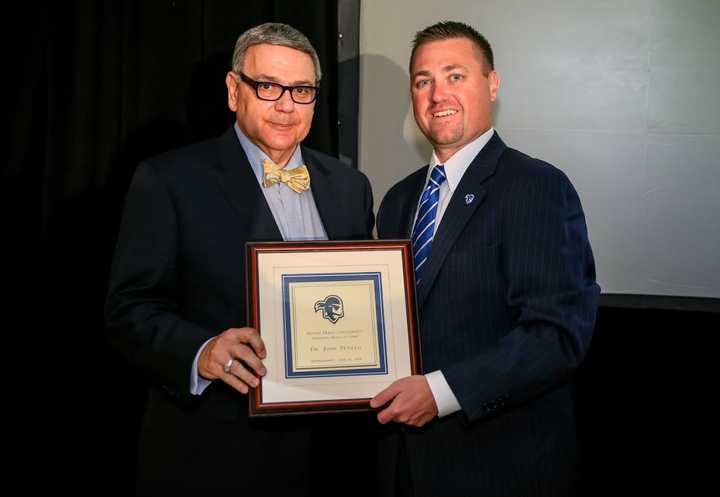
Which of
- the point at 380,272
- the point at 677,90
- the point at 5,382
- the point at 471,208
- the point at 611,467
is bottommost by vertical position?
the point at 611,467

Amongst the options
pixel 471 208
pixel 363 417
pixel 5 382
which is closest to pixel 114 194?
pixel 5 382

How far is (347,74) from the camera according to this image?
3695 mm

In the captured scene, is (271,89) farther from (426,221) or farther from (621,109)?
(621,109)

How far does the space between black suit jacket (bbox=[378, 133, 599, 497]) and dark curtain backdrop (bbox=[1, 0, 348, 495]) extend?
5.51ft

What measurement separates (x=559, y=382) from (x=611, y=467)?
1445 mm

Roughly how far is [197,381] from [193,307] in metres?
0.28

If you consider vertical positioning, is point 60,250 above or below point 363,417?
above

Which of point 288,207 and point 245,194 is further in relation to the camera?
point 288,207

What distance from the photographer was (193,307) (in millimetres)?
2385

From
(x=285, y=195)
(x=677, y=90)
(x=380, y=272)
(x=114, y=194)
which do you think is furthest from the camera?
(x=677, y=90)

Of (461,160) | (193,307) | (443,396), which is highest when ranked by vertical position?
(461,160)

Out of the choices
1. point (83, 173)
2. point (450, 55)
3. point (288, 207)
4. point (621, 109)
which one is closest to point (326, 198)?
point (288, 207)

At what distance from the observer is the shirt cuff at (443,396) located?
2.14 meters

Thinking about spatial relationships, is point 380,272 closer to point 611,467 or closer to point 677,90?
point 611,467
